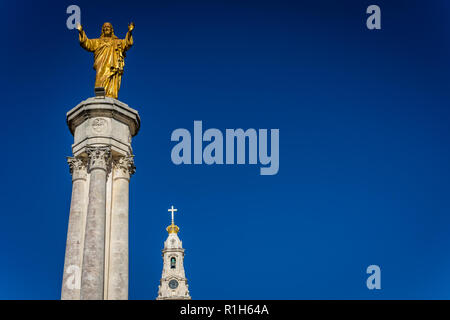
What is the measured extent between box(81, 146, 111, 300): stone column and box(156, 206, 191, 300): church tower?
78075mm

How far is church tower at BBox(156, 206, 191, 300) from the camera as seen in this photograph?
9819cm

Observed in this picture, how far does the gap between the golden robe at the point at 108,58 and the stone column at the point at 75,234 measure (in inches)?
125

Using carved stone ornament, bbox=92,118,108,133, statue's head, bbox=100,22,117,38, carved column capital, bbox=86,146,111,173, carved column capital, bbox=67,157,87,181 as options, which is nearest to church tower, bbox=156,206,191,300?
statue's head, bbox=100,22,117,38

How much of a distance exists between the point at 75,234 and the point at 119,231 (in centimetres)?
154

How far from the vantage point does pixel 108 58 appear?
23844 millimetres

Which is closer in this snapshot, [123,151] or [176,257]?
[123,151]

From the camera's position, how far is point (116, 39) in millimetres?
24406

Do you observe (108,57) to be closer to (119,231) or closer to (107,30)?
(107,30)

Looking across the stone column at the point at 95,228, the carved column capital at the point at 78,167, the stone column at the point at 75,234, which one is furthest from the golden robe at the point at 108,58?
the stone column at the point at 75,234

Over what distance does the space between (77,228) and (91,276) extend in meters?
2.38

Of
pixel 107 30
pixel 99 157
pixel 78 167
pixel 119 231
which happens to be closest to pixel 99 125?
pixel 99 157
